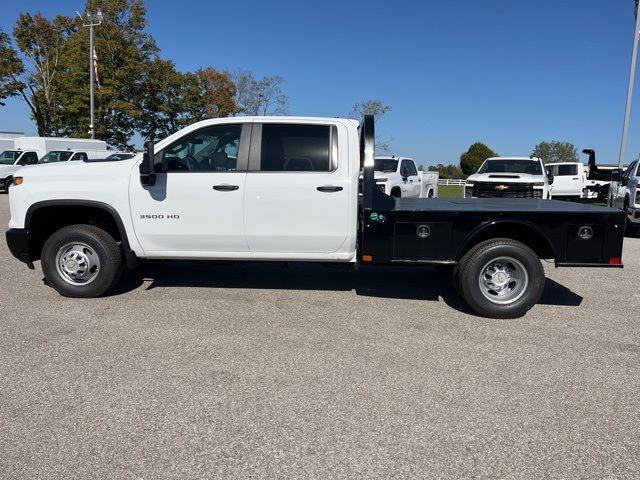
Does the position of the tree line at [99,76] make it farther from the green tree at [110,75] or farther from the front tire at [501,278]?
the front tire at [501,278]

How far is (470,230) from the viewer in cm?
512

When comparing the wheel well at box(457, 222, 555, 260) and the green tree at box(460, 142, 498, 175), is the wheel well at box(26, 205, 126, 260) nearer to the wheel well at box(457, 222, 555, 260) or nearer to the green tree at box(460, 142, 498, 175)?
the wheel well at box(457, 222, 555, 260)

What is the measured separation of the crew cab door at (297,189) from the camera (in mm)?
5273

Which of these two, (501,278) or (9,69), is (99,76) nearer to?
(9,69)

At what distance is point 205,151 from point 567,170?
73.3ft

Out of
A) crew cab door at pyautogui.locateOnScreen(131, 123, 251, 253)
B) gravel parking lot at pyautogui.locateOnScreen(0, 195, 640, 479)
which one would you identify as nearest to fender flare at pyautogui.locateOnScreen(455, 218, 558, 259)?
gravel parking lot at pyautogui.locateOnScreen(0, 195, 640, 479)

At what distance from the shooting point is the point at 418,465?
8.80 feet

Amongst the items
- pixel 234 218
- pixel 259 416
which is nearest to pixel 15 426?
pixel 259 416

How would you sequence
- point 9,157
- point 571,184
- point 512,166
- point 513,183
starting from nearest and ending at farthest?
1. point 513,183
2. point 512,166
3. point 571,184
4. point 9,157

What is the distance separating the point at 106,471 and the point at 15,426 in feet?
2.73

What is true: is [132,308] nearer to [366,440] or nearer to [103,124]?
[366,440]

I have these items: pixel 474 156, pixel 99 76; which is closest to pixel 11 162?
pixel 99 76

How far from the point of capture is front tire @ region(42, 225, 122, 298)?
18.1ft

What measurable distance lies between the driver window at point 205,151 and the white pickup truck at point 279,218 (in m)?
0.01
